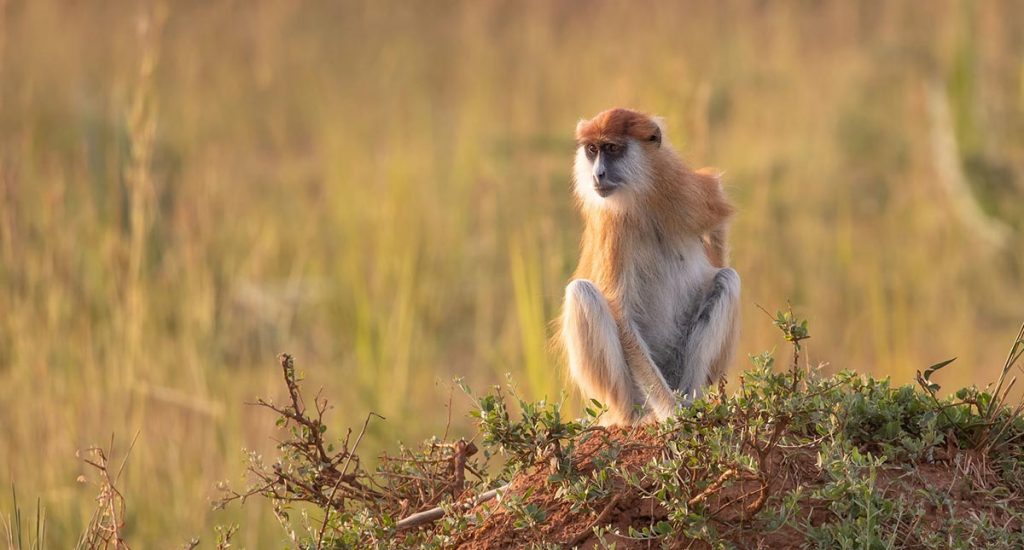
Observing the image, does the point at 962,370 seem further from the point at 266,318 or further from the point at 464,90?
the point at 464,90

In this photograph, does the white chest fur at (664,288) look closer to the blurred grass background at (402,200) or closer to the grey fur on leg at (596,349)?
the grey fur on leg at (596,349)

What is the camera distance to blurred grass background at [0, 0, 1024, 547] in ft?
19.6

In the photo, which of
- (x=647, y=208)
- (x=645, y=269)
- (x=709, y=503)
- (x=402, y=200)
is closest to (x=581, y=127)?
(x=647, y=208)

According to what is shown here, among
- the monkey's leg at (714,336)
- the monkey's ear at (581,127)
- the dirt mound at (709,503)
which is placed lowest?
the dirt mound at (709,503)

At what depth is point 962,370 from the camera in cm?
770

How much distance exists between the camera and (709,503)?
123 inches

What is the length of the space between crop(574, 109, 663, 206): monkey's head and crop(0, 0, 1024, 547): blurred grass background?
2.92 ft

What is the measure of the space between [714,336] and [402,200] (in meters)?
4.10

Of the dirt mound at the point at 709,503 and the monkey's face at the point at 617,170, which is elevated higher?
the monkey's face at the point at 617,170

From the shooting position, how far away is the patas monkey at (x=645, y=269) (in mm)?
4301

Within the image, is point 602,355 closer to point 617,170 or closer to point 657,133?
point 617,170

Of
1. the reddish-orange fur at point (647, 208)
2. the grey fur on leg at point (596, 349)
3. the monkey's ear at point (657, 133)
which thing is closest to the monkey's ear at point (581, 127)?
the reddish-orange fur at point (647, 208)

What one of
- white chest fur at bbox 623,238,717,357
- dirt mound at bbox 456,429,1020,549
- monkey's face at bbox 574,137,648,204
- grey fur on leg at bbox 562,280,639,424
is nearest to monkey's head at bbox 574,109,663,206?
monkey's face at bbox 574,137,648,204

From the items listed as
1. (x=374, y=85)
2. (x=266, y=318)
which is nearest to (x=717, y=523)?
(x=266, y=318)
